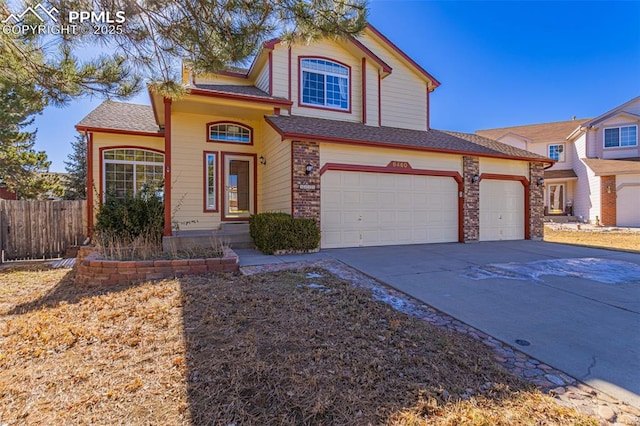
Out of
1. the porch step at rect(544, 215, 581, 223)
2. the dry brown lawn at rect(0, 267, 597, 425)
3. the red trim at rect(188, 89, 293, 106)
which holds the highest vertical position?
the red trim at rect(188, 89, 293, 106)

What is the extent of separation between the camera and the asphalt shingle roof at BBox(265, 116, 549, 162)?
881 centimetres

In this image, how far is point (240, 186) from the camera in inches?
432

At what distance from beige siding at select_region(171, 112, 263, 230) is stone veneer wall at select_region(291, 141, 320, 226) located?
324cm

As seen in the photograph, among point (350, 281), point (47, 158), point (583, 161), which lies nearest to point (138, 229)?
point (350, 281)

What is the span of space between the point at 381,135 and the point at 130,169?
337 inches

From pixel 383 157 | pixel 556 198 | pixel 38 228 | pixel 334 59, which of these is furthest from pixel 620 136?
pixel 38 228

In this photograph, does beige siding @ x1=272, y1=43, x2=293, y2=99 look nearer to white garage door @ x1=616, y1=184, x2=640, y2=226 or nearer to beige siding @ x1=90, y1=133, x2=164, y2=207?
beige siding @ x1=90, y1=133, x2=164, y2=207

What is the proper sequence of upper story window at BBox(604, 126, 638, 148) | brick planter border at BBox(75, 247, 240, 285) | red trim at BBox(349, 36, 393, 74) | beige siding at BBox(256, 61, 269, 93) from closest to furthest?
brick planter border at BBox(75, 247, 240, 285)
beige siding at BBox(256, 61, 269, 93)
red trim at BBox(349, 36, 393, 74)
upper story window at BBox(604, 126, 638, 148)

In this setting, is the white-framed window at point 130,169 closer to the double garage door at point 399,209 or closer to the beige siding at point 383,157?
the beige siding at point 383,157

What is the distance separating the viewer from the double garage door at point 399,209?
917cm

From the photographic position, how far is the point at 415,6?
9141mm

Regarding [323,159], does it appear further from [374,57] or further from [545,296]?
[545,296]

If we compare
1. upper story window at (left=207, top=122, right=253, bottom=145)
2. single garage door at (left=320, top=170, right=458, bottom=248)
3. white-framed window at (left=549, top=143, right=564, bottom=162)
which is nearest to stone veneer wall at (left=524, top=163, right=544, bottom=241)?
single garage door at (left=320, top=170, right=458, bottom=248)

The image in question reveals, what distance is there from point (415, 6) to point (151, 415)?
10.9 m
